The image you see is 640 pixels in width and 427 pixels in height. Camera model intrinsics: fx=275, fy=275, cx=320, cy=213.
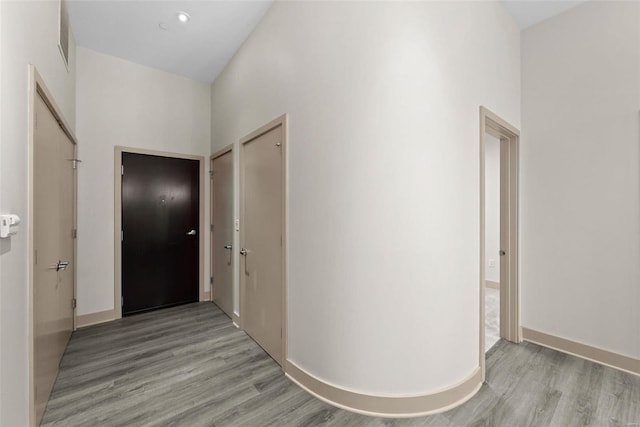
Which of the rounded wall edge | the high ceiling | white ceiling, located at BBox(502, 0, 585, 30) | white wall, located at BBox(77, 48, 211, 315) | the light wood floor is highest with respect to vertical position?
the high ceiling

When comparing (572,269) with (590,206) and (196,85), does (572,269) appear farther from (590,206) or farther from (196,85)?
(196,85)

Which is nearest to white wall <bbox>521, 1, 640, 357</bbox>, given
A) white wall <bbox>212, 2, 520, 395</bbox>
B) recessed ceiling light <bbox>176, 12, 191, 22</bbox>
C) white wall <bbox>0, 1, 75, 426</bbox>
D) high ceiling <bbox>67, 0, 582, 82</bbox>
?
high ceiling <bbox>67, 0, 582, 82</bbox>

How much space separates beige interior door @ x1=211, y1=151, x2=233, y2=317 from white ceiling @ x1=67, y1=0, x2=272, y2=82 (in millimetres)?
1146

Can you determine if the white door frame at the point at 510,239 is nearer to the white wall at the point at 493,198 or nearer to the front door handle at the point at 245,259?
the white wall at the point at 493,198

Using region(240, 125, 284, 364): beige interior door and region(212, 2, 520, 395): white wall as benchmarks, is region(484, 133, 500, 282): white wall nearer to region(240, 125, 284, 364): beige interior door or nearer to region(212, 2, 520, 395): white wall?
region(212, 2, 520, 395): white wall

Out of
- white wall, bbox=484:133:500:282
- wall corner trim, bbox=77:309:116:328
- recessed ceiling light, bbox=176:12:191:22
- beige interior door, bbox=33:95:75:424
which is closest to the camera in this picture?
beige interior door, bbox=33:95:75:424

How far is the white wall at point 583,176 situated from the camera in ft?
7.00

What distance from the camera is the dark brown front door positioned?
3.27m

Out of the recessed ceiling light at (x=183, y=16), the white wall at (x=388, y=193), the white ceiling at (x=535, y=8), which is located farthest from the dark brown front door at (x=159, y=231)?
the white ceiling at (x=535, y=8)

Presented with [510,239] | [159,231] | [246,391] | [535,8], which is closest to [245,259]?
[246,391]

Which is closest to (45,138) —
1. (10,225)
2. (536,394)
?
(10,225)

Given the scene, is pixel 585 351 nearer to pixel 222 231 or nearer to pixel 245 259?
pixel 245 259

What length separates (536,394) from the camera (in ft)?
6.16

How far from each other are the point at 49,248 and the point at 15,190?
81 cm
